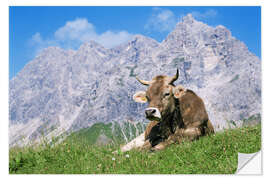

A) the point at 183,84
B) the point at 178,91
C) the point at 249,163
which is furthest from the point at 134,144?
the point at 183,84

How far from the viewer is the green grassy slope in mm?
5008

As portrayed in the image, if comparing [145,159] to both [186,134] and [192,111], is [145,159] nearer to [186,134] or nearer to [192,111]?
[186,134]

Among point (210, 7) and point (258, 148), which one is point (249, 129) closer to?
point (258, 148)

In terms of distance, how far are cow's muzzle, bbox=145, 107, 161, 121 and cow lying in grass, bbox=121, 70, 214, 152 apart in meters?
0.29

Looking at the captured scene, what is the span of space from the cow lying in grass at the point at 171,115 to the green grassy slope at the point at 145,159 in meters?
0.99

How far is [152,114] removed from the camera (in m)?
6.21

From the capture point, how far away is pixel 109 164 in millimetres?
5324

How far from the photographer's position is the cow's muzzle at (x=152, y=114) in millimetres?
6136

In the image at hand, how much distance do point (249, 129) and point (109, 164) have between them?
3353 millimetres

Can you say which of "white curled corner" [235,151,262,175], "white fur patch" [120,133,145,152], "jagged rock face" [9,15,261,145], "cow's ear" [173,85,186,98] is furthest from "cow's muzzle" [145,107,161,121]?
"white curled corner" [235,151,262,175]

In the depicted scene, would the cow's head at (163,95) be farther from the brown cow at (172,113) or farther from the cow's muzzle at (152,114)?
the cow's muzzle at (152,114)
